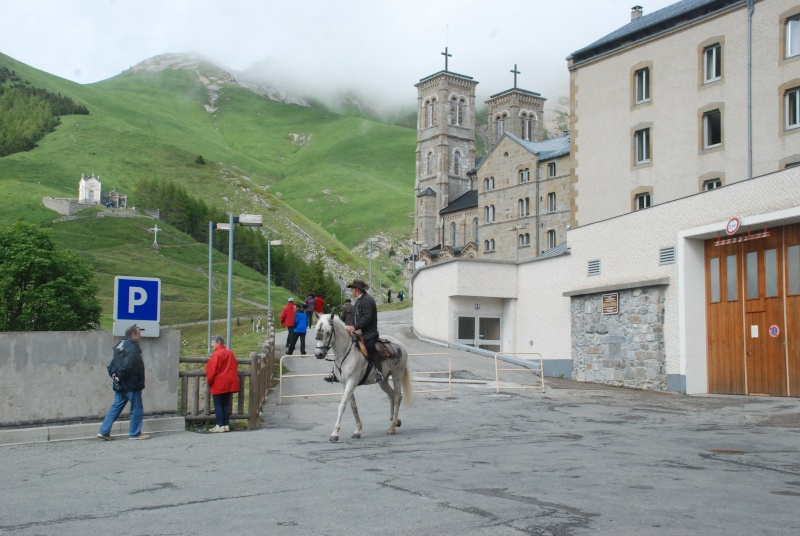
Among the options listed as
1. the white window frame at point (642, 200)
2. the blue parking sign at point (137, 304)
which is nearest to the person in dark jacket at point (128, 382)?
the blue parking sign at point (137, 304)

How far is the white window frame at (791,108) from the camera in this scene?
109ft

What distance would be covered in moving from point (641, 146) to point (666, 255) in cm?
1398

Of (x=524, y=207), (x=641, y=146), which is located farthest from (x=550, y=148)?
(x=641, y=146)

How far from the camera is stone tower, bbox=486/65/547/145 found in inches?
5546

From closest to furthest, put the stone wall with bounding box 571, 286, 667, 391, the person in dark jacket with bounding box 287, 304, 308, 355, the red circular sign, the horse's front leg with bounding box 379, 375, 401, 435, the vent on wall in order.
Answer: the horse's front leg with bounding box 379, 375, 401, 435 → the red circular sign → the vent on wall → the stone wall with bounding box 571, 286, 667, 391 → the person in dark jacket with bounding box 287, 304, 308, 355

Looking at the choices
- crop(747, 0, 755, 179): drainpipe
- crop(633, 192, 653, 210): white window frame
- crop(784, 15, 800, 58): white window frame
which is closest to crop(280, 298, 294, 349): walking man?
crop(633, 192, 653, 210): white window frame

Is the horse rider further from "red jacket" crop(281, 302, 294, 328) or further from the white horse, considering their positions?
"red jacket" crop(281, 302, 294, 328)

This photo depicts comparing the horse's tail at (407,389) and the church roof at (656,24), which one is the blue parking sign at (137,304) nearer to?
the horse's tail at (407,389)

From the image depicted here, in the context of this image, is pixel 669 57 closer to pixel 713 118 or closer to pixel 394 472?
pixel 713 118

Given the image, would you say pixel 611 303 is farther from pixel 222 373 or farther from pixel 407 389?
pixel 222 373

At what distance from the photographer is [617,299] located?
89.2 feet

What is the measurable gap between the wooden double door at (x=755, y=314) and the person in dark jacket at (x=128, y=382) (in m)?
16.1

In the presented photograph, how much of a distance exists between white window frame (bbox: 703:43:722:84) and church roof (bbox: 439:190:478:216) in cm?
8116

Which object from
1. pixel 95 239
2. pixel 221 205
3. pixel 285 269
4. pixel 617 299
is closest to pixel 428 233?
pixel 285 269
